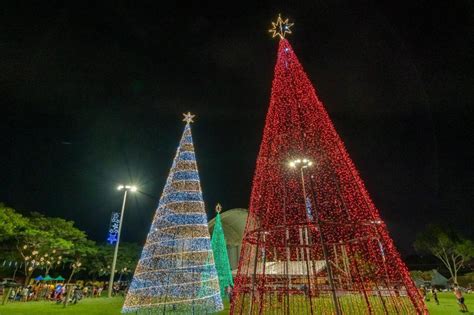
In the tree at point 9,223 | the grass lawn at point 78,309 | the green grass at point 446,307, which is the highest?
the tree at point 9,223

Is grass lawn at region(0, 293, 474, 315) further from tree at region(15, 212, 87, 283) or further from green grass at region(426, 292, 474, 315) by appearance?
tree at region(15, 212, 87, 283)

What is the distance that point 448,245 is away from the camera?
3672cm

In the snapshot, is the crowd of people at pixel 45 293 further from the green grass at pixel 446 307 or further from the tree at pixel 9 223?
the green grass at pixel 446 307

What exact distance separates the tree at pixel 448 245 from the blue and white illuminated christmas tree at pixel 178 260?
117 ft

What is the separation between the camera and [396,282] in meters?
7.92

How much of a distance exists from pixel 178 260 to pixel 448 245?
3821 centimetres

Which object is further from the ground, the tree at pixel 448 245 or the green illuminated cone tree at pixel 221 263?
the tree at pixel 448 245

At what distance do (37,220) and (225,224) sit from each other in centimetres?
2351

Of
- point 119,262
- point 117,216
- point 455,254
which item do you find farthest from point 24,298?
point 455,254

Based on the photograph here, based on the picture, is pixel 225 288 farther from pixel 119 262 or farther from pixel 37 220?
pixel 119 262

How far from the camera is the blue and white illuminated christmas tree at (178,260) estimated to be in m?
12.9

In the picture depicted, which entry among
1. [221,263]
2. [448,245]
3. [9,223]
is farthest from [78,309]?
[448,245]

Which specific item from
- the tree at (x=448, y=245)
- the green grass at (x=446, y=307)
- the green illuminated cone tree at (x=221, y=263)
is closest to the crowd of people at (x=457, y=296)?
the green grass at (x=446, y=307)

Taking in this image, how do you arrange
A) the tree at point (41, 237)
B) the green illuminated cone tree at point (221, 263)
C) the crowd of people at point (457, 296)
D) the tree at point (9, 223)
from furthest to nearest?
the tree at point (41, 237) < the tree at point (9, 223) < the green illuminated cone tree at point (221, 263) < the crowd of people at point (457, 296)
